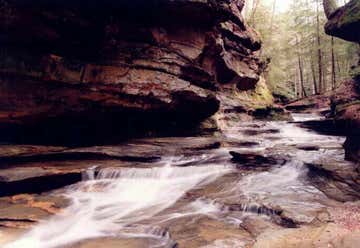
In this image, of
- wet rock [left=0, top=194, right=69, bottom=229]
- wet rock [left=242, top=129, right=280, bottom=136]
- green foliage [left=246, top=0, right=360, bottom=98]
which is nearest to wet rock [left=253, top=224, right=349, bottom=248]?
wet rock [left=0, top=194, right=69, bottom=229]

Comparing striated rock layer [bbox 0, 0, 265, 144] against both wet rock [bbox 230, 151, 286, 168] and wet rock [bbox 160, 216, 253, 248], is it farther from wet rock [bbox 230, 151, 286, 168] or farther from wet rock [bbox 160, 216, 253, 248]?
wet rock [bbox 160, 216, 253, 248]

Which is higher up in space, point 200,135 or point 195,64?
point 195,64

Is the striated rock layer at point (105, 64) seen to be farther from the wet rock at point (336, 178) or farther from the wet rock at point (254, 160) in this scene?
the wet rock at point (336, 178)

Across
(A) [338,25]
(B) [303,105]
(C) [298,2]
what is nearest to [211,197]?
(A) [338,25]

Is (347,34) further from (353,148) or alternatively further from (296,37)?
(296,37)

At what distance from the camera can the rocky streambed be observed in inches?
262

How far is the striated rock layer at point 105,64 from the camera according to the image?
36.2ft

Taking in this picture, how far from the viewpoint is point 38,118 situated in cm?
1270

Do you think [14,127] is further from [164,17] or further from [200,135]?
[200,135]

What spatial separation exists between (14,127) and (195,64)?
8656mm

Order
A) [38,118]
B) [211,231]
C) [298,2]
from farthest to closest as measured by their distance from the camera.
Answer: [298,2]
[38,118]
[211,231]

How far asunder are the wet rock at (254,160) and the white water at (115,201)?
73cm

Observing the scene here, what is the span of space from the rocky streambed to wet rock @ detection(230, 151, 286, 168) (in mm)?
39

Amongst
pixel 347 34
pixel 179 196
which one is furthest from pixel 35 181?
pixel 347 34
